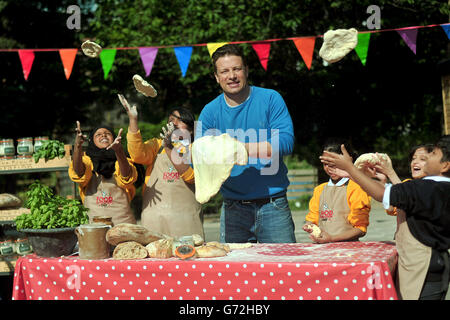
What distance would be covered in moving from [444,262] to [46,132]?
13.8 m

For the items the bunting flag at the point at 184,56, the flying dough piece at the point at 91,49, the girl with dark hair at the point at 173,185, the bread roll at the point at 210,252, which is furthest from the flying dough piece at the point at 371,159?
the bunting flag at the point at 184,56

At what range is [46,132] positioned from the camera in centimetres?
1488

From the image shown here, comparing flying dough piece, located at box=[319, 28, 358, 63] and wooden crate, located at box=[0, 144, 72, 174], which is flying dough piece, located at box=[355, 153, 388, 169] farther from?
wooden crate, located at box=[0, 144, 72, 174]

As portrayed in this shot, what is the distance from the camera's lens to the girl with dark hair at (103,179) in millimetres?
4051

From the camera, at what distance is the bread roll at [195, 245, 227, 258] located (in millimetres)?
2797

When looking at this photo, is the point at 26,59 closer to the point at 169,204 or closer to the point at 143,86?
the point at 143,86

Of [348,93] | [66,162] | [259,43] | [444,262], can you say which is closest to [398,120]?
[348,93]

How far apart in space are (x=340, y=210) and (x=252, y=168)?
30.8 inches

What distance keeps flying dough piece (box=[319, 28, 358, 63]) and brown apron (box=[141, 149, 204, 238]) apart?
1549 millimetres

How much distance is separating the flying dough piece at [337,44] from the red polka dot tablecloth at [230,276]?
1783 mm

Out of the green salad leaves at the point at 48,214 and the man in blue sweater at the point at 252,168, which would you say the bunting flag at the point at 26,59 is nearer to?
the green salad leaves at the point at 48,214

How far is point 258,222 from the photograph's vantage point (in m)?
3.32

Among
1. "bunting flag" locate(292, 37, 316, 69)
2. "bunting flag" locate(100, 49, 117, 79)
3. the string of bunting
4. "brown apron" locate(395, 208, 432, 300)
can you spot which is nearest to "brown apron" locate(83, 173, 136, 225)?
"brown apron" locate(395, 208, 432, 300)
